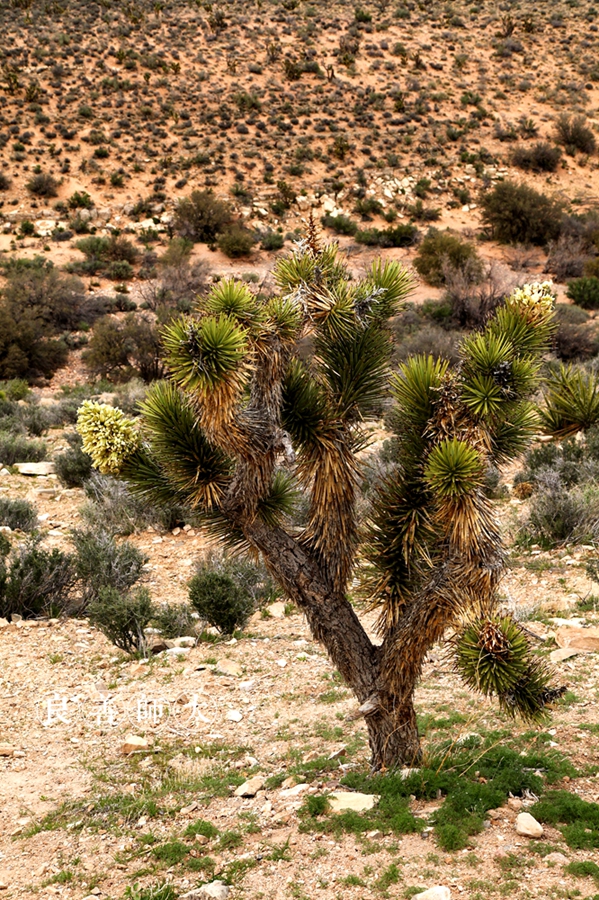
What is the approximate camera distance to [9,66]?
142ft

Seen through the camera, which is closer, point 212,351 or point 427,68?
point 212,351

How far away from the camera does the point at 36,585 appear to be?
8211mm

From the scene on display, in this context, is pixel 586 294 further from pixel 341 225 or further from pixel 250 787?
pixel 250 787

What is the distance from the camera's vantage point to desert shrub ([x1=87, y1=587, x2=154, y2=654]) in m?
7.32

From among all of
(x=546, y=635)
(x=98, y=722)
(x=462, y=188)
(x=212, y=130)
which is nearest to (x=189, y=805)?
(x=98, y=722)

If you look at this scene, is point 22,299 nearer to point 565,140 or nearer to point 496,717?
point 496,717

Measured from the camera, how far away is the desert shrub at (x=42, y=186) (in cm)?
3650

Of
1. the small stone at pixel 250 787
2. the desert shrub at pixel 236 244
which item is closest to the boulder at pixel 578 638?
the small stone at pixel 250 787

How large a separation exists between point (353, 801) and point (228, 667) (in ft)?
8.66

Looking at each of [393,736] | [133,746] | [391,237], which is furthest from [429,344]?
[391,237]

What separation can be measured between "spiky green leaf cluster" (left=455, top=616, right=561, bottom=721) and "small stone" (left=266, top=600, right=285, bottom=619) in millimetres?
4715

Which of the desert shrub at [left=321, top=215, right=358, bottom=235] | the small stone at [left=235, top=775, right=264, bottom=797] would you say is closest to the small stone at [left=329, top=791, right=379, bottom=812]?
the small stone at [left=235, top=775, right=264, bottom=797]

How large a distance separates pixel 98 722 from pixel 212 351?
11.3 ft

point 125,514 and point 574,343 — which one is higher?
point 125,514
